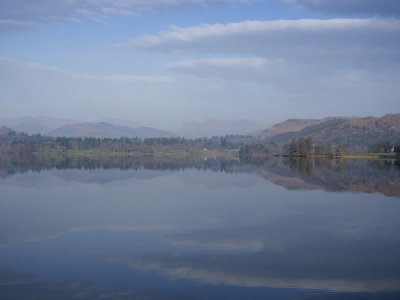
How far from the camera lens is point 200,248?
16.6 metres

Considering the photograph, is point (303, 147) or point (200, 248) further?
point (303, 147)

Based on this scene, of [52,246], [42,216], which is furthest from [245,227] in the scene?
[42,216]

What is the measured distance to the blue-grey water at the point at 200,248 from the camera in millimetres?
12156

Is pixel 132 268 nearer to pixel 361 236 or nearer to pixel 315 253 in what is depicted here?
pixel 315 253

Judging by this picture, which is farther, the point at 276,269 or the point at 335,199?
the point at 335,199

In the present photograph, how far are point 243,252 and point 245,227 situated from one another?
15.9 ft

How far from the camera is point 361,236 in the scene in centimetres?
1889

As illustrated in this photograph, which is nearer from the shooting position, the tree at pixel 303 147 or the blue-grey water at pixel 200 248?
the blue-grey water at pixel 200 248

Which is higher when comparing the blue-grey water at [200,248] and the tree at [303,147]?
the tree at [303,147]

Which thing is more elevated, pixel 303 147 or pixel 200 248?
pixel 303 147

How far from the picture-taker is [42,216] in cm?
2403

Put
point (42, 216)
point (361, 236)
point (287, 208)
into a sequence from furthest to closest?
point (287, 208) → point (42, 216) → point (361, 236)

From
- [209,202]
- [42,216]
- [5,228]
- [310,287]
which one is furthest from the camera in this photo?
[209,202]

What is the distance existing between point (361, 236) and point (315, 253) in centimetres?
437
